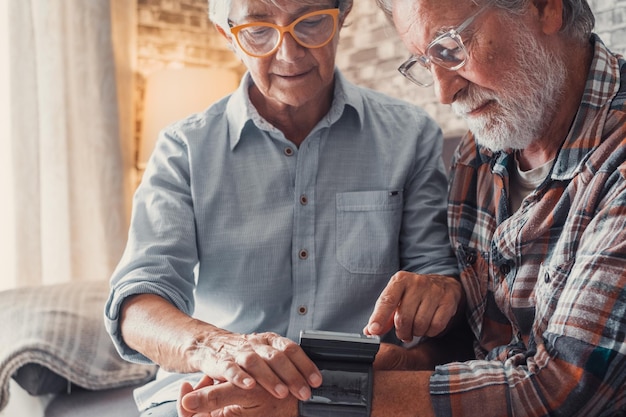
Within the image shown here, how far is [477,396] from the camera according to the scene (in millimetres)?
1121

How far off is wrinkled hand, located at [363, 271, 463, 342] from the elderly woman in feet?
0.06

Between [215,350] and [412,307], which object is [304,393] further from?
[412,307]

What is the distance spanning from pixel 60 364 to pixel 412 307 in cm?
99

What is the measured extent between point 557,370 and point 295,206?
2.34 feet

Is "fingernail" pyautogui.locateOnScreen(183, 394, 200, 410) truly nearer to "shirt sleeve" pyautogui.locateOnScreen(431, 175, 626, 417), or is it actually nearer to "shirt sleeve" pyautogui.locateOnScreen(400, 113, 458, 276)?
"shirt sleeve" pyautogui.locateOnScreen(431, 175, 626, 417)

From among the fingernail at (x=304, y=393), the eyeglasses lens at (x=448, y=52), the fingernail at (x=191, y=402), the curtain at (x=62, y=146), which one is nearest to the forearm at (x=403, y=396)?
the fingernail at (x=304, y=393)

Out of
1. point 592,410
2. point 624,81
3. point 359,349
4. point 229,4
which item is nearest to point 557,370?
point 592,410

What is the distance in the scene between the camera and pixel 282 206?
63.9 inches

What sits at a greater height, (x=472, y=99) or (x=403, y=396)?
(x=472, y=99)

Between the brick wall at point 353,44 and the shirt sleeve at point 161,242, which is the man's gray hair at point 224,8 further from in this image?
the shirt sleeve at point 161,242

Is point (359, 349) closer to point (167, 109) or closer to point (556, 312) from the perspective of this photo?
point (556, 312)

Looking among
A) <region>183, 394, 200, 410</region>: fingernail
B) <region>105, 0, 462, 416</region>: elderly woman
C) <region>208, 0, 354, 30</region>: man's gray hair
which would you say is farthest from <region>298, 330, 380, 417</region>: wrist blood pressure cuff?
<region>208, 0, 354, 30</region>: man's gray hair

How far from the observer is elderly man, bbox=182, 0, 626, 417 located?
1.07 metres

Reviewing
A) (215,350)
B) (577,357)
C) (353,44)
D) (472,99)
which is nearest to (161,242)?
(215,350)
